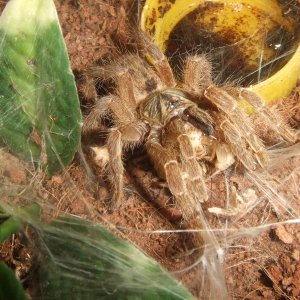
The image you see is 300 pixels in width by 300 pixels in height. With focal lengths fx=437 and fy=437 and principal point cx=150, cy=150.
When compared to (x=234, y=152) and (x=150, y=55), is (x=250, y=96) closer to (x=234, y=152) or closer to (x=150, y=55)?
(x=234, y=152)

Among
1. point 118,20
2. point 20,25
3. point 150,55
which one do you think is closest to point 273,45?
point 150,55

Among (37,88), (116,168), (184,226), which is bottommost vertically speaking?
(184,226)

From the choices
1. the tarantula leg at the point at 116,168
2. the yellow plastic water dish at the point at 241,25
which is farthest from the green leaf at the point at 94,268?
the yellow plastic water dish at the point at 241,25

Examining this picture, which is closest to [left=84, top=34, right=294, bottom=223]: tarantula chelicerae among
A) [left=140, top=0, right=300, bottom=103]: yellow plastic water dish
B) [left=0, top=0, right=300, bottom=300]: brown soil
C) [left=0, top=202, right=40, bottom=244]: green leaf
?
[left=0, top=0, right=300, bottom=300]: brown soil

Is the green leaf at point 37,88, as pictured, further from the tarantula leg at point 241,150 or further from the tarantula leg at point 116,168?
the tarantula leg at point 241,150

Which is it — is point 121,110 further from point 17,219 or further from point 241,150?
point 17,219

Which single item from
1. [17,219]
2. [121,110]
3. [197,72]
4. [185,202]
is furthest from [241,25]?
[17,219]

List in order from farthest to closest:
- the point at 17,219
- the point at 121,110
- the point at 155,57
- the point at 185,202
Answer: the point at 155,57, the point at 121,110, the point at 185,202, the point at 17,219
